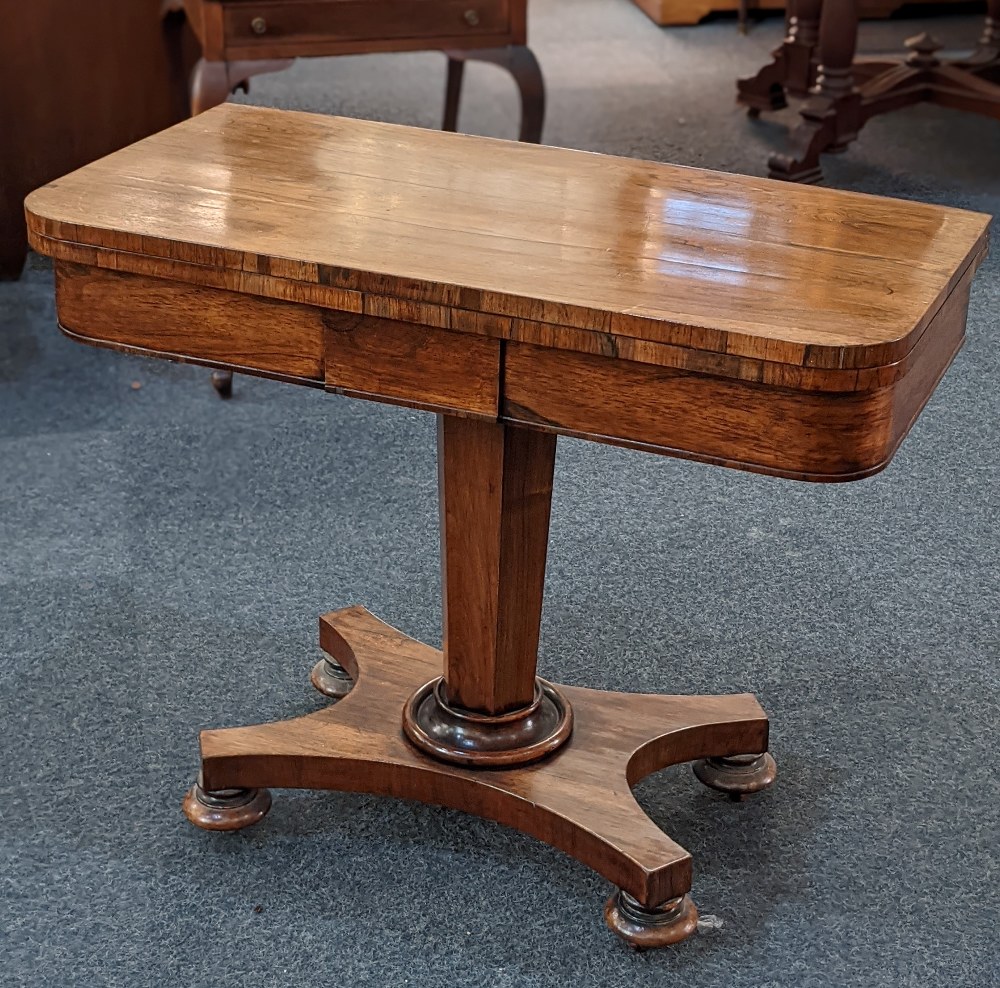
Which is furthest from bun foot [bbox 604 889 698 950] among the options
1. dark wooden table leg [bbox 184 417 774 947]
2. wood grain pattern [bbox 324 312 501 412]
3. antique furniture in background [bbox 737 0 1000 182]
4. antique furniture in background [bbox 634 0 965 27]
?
antique furniture in background [bbox 634 0 965 27]

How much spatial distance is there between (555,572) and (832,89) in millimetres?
1878

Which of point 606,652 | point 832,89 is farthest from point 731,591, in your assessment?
point 832,89

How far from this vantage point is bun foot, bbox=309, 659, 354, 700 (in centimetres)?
175

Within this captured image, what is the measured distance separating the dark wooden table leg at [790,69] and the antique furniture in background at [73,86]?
1.51 m

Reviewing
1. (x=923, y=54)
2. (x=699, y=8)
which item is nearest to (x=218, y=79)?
(x=923, y=54)

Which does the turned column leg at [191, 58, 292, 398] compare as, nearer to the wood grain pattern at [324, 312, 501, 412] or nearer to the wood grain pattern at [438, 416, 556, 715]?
the wood grain pattern at [438, 416, 556, 715]

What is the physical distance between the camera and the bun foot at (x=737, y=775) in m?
1.61

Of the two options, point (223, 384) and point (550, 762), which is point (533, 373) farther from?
point (223, 384)

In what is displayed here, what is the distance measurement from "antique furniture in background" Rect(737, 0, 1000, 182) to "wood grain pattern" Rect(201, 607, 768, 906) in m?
2.04

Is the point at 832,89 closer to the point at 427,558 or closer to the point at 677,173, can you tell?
the point at 427,558

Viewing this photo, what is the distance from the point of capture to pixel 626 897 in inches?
55.6

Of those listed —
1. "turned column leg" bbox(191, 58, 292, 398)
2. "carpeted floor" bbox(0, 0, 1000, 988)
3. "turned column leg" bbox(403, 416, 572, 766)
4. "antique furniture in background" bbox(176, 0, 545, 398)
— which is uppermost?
"antique furniture in background" bbox(176, 0, 545, 398)

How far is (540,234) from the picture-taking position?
129cm

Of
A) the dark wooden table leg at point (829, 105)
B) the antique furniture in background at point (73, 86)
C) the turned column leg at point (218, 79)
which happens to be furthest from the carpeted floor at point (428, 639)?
the dark wooden table leg at point (829, 105)
